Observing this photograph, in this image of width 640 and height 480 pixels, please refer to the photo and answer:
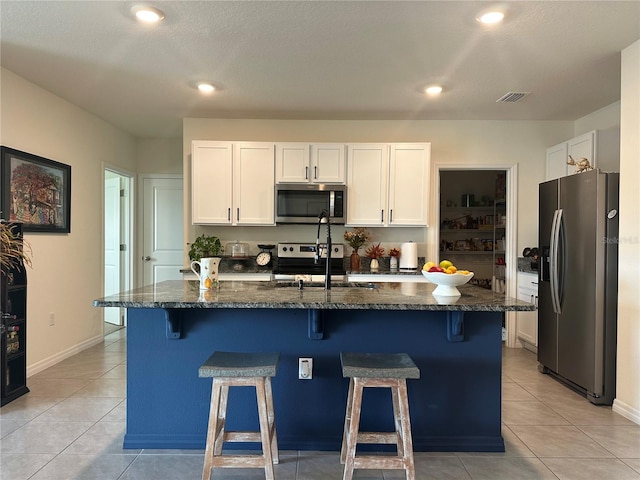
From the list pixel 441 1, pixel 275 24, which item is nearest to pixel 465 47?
pixel 441 1

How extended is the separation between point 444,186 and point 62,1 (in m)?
5.31

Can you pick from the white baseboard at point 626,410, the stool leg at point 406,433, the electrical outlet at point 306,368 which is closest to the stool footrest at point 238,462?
the electrical outlet at point 306,368

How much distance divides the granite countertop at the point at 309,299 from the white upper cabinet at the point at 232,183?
1757 millimetres

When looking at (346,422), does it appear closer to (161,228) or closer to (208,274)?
(208,274)

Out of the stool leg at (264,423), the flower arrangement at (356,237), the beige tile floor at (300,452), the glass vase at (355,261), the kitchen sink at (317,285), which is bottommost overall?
the beige tile floor at (300,452)

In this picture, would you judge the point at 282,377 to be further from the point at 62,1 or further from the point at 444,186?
the point at 444,186

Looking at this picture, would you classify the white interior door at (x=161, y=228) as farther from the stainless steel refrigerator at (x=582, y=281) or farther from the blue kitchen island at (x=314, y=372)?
the stainless steel refrigerator at (x=582, y=281)

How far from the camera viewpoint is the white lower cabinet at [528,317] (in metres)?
4.11

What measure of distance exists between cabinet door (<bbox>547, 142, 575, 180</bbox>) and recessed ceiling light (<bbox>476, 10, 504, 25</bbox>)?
7.09 ft

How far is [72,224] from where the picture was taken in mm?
4070

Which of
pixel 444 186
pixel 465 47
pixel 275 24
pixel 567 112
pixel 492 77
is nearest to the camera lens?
pixel 275 24

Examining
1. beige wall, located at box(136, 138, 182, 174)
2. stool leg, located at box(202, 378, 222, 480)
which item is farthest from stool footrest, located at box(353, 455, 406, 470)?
beige wall, located at box(136, 138, 182, 174)

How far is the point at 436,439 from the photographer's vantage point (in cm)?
230

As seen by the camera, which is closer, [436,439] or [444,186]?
[436,439]
